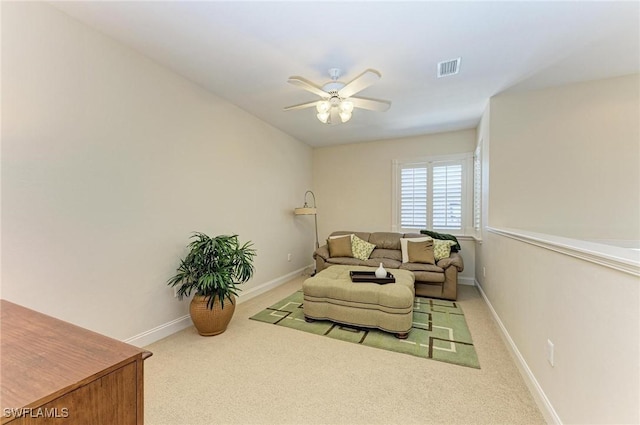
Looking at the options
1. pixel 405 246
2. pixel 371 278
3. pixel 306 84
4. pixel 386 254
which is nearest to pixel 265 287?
pixel 371 278

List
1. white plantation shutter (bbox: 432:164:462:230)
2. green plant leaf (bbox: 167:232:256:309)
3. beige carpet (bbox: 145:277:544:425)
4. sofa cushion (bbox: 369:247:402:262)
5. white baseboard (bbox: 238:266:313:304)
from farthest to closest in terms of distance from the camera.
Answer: white plantation shutter (bbox: 432:164:462:230) < sofa cushion (bbox: 369:247:402:262) < white baseboard (bbox: 238:266:313:304) < green plant leaf (bbox: 167:232:256:309) < beige carpet (bbox: 145:277:544:425)

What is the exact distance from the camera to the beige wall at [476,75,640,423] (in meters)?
1.54

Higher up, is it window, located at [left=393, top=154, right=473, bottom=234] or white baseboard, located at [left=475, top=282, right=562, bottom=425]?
window, located at [left=393, top=154, right=473, bottom=234]

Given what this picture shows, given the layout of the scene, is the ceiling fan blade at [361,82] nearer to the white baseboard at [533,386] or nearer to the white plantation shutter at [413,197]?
the white baseboard at [533,386]

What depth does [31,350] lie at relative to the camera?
0.83m

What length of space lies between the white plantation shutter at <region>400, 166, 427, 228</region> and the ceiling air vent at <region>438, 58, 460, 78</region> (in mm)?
2375

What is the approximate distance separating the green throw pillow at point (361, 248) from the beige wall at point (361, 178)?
0.75 meters

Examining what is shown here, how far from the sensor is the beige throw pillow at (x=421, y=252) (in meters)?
4.05

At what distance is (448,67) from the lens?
262 cm

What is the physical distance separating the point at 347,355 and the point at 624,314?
1849mm

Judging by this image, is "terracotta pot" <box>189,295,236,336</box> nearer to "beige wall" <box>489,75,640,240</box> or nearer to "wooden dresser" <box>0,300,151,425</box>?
"wooden dresser" <box>0,300,151,425</box>

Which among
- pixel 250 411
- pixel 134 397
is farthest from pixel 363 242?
pixel 134 397

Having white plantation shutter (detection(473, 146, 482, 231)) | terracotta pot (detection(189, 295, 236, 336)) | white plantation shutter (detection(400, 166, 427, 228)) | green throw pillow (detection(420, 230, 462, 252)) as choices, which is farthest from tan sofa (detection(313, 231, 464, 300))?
terracotta pot (detection(189, 295, 236, 336))

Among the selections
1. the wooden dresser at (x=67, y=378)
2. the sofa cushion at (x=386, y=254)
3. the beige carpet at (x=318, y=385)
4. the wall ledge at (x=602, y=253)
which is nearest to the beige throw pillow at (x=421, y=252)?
the sofa cushion at (x=386, y=254)
